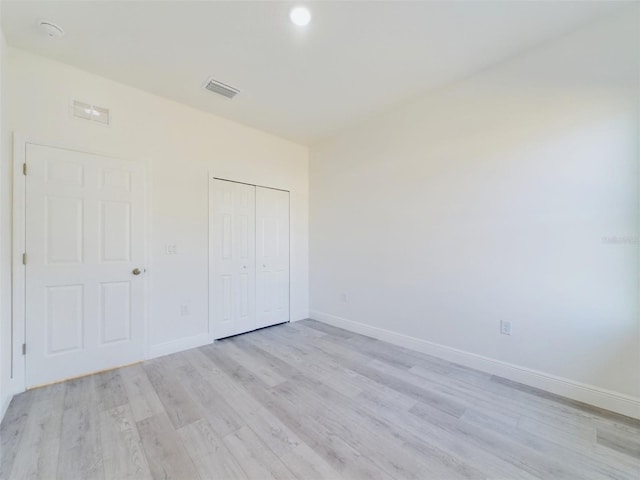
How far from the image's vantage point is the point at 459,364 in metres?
2.61

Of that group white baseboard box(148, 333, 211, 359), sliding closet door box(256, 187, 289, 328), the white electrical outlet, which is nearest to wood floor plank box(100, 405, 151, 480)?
white baseboard box(148, 333, 211, 359)

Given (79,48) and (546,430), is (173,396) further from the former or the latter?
(79,48)

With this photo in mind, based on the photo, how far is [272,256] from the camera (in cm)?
388

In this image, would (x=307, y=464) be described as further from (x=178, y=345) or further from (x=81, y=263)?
(x=81, y=263)

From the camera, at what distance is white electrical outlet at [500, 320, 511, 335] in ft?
7.71

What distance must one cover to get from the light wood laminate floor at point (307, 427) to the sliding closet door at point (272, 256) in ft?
4.07

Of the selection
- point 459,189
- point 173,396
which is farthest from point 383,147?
point 173,396

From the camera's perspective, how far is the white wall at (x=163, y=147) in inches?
88.1

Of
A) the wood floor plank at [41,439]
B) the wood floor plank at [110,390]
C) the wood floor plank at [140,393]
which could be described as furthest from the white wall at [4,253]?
the wood floor plank at [140,393]

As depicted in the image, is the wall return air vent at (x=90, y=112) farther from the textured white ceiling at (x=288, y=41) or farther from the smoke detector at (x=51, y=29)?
the smoke detector at (x=51, y=29)

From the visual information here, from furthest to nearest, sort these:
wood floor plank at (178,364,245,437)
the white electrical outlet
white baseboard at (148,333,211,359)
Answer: white baseboard at (148,333,211,359), the white electrical outlet, wood floor plank at (178,364,245,437)

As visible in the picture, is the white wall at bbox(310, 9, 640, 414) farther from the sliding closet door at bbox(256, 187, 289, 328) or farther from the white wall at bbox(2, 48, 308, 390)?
the white wall at bbox(2, 48, 308, 390)

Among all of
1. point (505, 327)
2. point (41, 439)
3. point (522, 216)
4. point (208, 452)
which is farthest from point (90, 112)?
point (505, 327)

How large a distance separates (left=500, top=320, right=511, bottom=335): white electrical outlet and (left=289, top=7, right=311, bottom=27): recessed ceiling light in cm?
294
